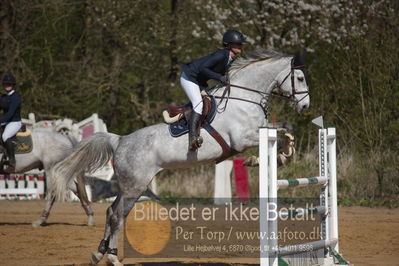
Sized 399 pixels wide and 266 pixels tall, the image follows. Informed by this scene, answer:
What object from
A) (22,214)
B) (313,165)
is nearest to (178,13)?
(313,165)

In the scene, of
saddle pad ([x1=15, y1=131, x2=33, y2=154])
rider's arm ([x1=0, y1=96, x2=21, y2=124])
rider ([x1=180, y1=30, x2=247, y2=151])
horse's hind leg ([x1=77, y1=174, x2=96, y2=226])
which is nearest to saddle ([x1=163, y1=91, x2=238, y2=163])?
rider ([x1=180, y1=30, x2=247, y2=151])

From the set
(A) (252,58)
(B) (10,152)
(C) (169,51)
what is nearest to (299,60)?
(A) (252,58)

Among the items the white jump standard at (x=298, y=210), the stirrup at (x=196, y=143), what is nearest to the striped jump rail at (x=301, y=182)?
the white jump standard at (x=298, y=210)

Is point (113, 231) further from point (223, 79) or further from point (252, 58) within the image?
point (252, 58)

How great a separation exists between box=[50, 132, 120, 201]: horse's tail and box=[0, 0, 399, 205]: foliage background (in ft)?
24.6

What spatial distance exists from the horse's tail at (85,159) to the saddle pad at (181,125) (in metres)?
0.84

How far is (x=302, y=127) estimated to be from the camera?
54.0ft

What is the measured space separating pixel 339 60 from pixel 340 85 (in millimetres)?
786

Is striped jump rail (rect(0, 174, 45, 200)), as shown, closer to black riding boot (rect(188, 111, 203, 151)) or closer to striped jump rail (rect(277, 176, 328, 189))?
black riding boot (rect(188, 111, 203, 151))

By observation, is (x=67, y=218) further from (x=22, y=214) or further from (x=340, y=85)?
(x=340, y=85)

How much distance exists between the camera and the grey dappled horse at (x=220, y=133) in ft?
21.0

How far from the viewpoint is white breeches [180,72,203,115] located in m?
6.37

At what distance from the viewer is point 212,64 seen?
6348 mm

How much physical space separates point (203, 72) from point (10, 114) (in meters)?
4.55
